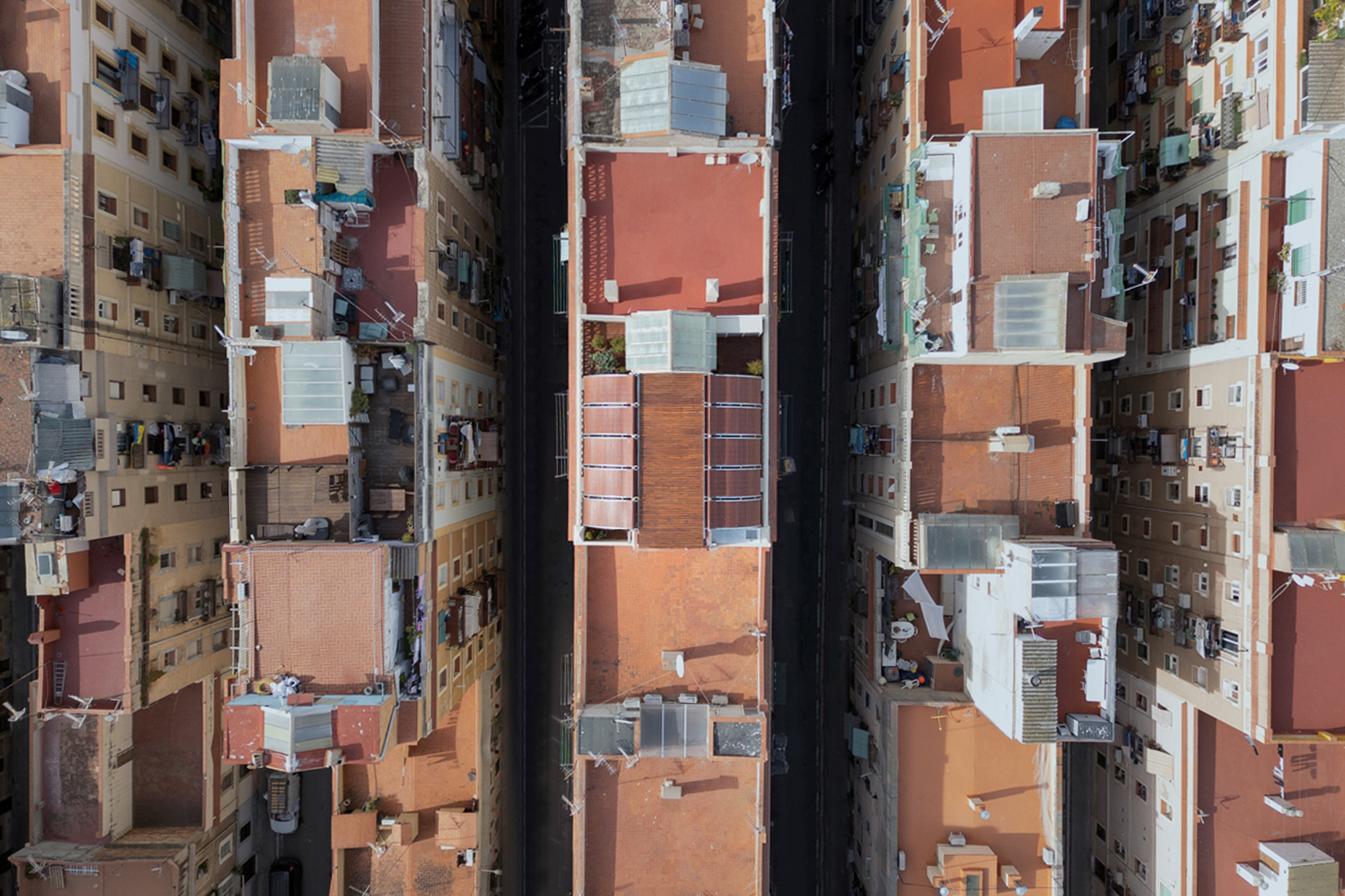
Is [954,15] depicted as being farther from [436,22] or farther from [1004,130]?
[436,22]

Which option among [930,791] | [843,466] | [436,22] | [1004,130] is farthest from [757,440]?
[436,22]

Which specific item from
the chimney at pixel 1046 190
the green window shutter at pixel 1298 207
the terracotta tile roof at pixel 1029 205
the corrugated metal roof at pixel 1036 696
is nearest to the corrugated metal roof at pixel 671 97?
the terracotta tile roof at pixel 1029 205

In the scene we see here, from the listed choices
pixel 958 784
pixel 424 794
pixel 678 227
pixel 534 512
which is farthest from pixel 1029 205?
pixel 424 794

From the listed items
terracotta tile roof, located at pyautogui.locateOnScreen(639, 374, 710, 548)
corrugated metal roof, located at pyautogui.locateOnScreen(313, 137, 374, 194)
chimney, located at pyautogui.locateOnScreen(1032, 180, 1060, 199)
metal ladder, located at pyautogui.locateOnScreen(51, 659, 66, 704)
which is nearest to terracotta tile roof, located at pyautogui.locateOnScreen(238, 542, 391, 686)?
terracotta tile roof, located at pyautogui.locateOnScreen(639, 374, 710, 548)

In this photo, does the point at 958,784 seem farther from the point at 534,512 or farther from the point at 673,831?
the point at 534,512

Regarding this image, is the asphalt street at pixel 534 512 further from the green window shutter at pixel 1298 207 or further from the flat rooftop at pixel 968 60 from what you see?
the green window shutter at pixel 1298 207

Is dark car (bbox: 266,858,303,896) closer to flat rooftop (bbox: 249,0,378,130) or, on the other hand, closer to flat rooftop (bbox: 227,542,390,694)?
flat rooftop (bbox: 227,542,390,694)

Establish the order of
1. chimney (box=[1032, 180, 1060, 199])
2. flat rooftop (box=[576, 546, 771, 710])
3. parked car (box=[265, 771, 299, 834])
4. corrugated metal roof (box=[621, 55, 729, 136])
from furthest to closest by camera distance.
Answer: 1. parked car (box=[265, 771, 299, 834])
2. flat rooftop (box=[576, 546, 771, 710])
3. corrugated metal roof (box=[621, 55, 729, 136])
4. chimney (box=[1032, 180, 1060, 199])
